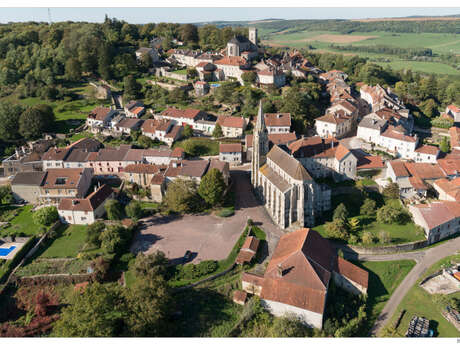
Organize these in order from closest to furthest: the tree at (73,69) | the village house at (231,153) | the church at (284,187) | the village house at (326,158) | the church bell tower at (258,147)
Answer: the church at (284,187) → the church bell tower at (258,147) → the village house at (326,158) → the village house at (231,153) → the tree at (73,69)

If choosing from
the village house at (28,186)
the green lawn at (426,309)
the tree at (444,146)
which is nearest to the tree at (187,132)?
the village house at (28,186)

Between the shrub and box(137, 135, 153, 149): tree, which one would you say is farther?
box(137, 135, 153, 149): tree

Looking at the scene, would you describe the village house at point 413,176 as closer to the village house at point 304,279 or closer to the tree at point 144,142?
the village house at point 304,279

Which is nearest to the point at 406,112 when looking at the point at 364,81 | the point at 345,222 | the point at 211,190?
the point at 364,81

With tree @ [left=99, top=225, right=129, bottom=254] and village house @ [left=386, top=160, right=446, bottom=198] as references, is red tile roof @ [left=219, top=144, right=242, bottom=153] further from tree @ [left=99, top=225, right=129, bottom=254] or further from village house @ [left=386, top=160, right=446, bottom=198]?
tree @ [left=99, top=225, right=129, bottom=254]

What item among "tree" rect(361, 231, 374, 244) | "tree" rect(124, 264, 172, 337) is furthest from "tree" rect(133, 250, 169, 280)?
"tree" rect(361, 231, 374, 244)

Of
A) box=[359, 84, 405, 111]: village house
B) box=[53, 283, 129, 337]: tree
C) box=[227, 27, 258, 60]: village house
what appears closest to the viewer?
box=[53, 283, 129, 337]: tree
